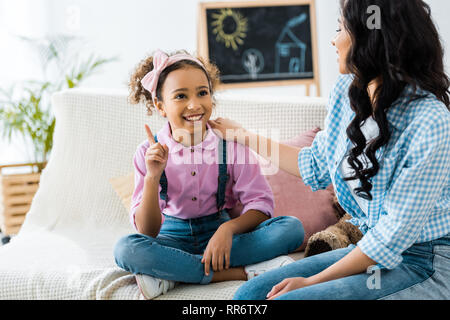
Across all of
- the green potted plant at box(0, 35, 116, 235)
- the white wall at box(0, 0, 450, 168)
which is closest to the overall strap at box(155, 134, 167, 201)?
the green potted plant at box(0, 35, 116, 235)

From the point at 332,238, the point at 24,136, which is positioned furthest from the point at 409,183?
the point at 24,136

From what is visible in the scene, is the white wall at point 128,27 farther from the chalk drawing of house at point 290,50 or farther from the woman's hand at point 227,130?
the woman's hand at point 227,130

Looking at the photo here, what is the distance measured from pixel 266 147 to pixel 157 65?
40 centimetres

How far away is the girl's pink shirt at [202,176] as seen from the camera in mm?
1468

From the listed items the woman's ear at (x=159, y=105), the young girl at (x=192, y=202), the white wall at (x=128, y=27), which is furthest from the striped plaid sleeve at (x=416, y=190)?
the white wall at (x=128, y=27)

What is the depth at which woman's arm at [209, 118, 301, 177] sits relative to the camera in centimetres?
136

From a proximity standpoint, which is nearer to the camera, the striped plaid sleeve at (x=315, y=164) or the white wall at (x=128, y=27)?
the striped plaid sleeve at (x=315, y=164)

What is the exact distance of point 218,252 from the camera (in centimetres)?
130

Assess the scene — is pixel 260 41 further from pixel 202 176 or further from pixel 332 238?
pixel 332 238

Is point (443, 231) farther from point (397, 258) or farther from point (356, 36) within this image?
point (356, 36)

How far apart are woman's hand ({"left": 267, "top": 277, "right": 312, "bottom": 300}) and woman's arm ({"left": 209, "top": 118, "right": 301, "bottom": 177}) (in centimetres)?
38

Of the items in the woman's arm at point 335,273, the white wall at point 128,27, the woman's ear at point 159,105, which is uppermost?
the white wall at point 128,27

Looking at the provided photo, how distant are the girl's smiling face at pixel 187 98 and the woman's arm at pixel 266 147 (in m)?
0.08
